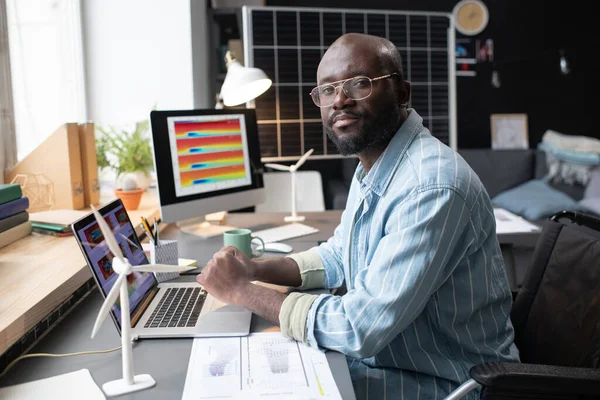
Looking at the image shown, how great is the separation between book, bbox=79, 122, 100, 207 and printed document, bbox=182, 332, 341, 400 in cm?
140

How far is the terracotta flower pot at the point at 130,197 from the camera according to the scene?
236 centimetres

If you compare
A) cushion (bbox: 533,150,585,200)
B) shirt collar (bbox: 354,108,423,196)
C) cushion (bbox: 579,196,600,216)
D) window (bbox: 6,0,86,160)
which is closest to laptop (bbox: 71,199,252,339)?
shirt collar (bbox: 354,108,423,196)

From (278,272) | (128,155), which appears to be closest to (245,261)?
(278,272)

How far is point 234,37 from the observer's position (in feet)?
15.3

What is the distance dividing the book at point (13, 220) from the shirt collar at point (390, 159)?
1079 mm

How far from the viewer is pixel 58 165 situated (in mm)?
2240

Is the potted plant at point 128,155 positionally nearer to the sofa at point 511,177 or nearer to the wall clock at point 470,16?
the sofa at point 511,177

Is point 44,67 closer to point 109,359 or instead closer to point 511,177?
point 109,359

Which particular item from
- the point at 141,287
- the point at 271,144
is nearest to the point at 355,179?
the point at 141,287

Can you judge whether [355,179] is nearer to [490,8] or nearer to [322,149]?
[322,149]

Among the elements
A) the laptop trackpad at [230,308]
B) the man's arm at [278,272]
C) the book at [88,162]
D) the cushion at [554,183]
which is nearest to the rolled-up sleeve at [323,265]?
the man's arm at [278,272]

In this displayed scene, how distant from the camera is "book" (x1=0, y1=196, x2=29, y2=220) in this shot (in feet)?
5.47

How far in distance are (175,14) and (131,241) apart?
241cm

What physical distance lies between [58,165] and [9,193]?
0.58m
